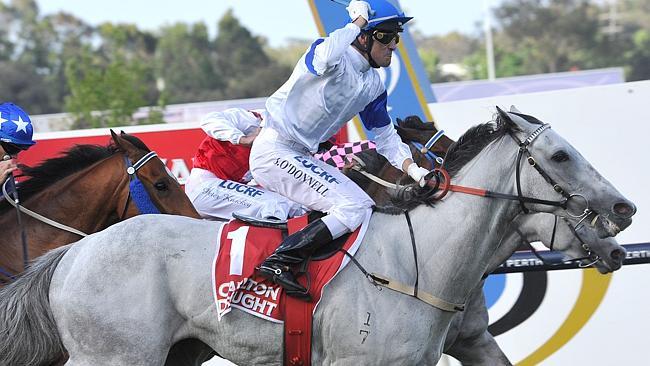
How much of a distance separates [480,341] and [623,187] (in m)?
1.98

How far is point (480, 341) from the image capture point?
5.31 meters

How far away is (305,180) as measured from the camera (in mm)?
4547

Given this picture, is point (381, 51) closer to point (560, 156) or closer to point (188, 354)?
point (560, 156)

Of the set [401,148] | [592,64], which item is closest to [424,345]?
[401,148]

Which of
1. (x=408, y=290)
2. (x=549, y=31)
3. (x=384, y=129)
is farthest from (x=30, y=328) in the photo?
(x=549, y=31)

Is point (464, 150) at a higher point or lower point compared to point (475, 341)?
higher

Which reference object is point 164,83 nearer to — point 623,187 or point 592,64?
point 592,64

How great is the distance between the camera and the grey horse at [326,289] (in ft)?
13.9

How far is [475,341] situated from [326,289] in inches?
53.7

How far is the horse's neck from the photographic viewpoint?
4.34 metres

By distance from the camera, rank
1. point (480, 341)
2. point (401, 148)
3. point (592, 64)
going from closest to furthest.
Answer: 1. point (401, 148)
2. point (480, 341)
3. point (592, 64)

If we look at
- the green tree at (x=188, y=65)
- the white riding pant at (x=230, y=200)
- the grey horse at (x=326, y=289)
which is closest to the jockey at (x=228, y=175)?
the white riding pant at (x=230, y=200)

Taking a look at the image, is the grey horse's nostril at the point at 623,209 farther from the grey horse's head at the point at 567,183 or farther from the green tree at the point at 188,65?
the green tree at the point at 188,65

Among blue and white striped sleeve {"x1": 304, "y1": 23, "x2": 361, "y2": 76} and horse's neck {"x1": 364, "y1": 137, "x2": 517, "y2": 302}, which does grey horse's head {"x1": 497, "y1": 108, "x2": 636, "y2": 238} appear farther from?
blue and white striped sleeve {"x1": 304, "y1": 23, "x2": 361, "y2": 76}
